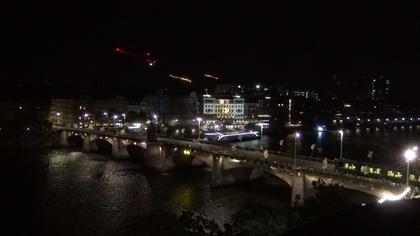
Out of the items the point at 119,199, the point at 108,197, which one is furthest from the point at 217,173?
the point at 108,197

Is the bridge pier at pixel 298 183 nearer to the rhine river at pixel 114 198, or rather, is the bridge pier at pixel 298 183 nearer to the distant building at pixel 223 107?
the rhine river at pixel 114 198

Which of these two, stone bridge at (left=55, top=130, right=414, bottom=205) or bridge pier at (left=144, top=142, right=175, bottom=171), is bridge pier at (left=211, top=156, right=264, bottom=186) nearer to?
stone bridge at (left=55, top=130, right=414, bottom=205)

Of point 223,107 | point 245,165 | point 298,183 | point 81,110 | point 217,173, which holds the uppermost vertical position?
point 223,107

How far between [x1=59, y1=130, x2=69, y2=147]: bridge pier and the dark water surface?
27037 mm

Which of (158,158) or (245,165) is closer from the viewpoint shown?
(245,165)

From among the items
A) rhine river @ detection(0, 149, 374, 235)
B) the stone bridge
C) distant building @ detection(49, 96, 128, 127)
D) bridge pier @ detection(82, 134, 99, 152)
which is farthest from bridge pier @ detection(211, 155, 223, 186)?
distant building @ detection(49, 96, 128, 127)

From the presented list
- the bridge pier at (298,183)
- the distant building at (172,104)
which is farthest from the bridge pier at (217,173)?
the distant building at (172,104)

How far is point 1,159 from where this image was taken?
226ft

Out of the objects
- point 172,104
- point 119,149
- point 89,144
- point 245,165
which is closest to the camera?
point 245,165

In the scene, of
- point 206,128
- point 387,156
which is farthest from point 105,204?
point 206,128

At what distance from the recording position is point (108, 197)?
4366 cm

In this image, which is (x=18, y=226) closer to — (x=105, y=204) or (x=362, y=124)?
(x=105, y=204)

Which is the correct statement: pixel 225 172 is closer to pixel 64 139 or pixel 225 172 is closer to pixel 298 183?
pixel 298 183

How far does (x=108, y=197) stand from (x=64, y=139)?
52093 millimetres
